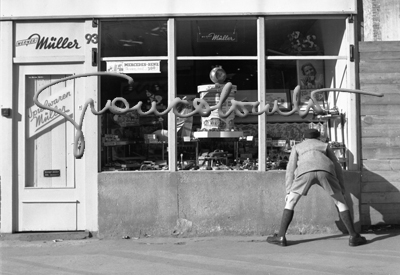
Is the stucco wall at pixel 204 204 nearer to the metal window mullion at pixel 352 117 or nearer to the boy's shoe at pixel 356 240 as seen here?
the metal window mullion at pixel 352 117

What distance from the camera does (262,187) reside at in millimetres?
8297

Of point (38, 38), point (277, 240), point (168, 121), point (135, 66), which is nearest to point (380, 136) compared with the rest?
point (277, 240)

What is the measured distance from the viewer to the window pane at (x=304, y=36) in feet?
27.9

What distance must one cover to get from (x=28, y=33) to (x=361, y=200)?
579 cm

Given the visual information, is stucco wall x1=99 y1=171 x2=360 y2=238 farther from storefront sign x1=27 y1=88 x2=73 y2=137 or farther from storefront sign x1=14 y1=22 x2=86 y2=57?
storefront sign x1=14 y1=22 x2=86 y2=57

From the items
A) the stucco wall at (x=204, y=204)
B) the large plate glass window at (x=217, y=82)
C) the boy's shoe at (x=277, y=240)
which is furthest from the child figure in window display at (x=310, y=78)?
the boy's shoe at (x=277, y=240)

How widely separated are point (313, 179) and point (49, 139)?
4.10 m

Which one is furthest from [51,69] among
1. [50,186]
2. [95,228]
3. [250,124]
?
[250,124]

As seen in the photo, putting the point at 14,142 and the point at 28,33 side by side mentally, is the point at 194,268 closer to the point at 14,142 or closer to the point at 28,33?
the point at 14,142

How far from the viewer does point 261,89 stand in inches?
333

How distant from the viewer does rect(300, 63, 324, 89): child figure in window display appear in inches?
342

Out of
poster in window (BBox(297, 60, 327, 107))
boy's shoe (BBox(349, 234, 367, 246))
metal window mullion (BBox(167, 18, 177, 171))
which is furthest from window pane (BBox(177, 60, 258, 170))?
boy's shoe (BBox(349, 234, 367, 246))

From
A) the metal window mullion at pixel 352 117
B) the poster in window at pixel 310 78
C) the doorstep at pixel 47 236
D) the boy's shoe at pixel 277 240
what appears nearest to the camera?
the boy's shoe at pixel 277 240

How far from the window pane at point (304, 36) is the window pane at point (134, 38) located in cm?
168
